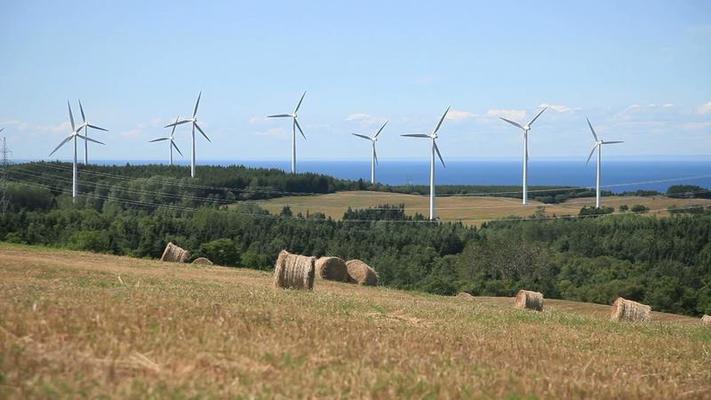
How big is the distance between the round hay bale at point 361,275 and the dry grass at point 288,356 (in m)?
23.7

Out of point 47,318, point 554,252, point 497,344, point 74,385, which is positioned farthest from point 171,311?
point 554,252

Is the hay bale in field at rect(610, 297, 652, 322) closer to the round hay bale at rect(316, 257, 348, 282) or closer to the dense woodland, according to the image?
the round hay bale at rect(316, 257, 348, 282)

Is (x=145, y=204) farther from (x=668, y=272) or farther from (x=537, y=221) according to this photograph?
(x=668, y=272)

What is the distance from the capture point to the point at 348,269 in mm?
40188

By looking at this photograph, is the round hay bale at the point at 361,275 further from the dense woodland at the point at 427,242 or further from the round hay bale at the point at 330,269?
the dense woodland at the point at 427,242

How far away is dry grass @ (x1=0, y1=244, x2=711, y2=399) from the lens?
834cm

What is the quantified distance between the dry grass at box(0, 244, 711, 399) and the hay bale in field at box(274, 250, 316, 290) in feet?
29.9

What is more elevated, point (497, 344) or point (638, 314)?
point (497, 344)

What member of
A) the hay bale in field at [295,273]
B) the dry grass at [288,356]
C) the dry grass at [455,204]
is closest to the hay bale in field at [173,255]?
the hay bale in field at [295,273]

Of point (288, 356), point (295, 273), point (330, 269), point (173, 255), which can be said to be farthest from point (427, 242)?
point (288, 356)

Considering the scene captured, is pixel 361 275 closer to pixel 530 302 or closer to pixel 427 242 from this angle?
pixel 530 302

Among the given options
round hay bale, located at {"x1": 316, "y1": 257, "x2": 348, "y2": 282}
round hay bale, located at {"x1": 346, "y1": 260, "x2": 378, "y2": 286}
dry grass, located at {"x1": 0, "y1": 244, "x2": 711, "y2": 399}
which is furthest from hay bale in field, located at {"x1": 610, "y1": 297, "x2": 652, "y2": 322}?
round hay bale, located at {"x1": 316, "y1": 257, "x2": 348, "y2": 282}

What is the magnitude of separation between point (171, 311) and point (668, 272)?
57.7 meters

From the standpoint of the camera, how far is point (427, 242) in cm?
7706
